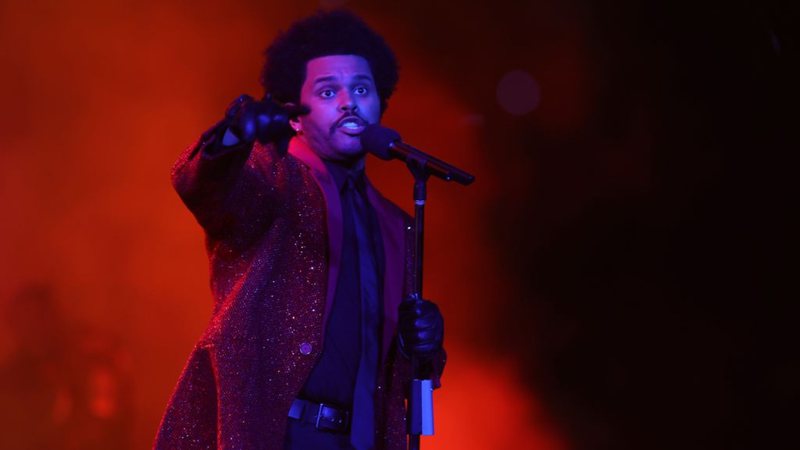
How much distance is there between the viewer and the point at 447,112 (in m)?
4.59

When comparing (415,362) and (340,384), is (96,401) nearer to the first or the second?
(340,384)

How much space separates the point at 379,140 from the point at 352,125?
0.44 m

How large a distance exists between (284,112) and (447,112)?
2745 mm

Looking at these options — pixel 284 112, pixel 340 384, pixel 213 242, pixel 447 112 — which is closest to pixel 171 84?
pixel 447 112

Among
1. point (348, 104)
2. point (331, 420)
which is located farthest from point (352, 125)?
point (331, 420)

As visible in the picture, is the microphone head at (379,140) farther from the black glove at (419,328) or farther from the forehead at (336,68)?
the forehead at (336,68)

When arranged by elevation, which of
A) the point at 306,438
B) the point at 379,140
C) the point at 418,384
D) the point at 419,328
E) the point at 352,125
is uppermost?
the point at 352,125

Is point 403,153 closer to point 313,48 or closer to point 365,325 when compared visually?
point 365,325

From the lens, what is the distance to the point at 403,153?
7.48 ft

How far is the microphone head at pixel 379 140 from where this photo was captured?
234cm

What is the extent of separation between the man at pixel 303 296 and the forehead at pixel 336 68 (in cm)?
1

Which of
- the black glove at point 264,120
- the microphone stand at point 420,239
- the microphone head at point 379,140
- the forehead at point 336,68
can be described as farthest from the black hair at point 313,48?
the black glove at point 264,120

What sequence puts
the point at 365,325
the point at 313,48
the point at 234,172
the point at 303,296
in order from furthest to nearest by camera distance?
1. the point at 313,48
2. the point at 365,325
3. the point at 303,296
4. the point at 234,172

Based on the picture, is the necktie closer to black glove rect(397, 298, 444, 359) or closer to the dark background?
black glove rect(397, 298, 444, 359)
